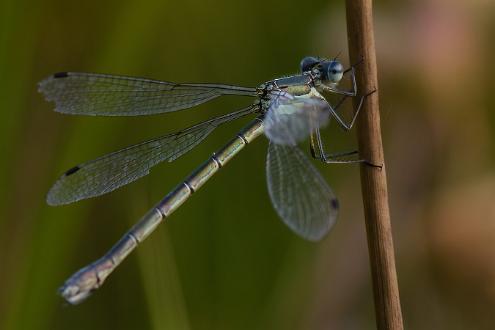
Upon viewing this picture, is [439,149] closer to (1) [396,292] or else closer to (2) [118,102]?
(2) [118,102]

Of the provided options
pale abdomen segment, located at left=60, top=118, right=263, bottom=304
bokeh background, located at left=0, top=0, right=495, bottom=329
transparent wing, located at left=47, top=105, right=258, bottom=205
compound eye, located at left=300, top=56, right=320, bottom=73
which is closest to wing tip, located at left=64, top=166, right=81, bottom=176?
transparent wing, located at left=47, top=105, right=258, bottom=205

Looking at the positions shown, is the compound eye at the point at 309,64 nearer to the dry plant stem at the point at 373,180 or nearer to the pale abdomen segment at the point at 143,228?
the pale abdomen segment at the point at 143,228

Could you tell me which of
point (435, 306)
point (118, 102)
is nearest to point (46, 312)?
point (118, 102)

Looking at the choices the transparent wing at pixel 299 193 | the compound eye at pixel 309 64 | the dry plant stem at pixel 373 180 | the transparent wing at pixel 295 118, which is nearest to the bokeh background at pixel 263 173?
the compound eye at pixel 309 64

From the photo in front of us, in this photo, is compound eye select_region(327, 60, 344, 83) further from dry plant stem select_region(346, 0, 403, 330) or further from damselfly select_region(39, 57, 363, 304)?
dry plant stem select_region(346, 0, 403, 330)

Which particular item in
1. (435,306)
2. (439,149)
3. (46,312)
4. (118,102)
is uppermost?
(118,102)
